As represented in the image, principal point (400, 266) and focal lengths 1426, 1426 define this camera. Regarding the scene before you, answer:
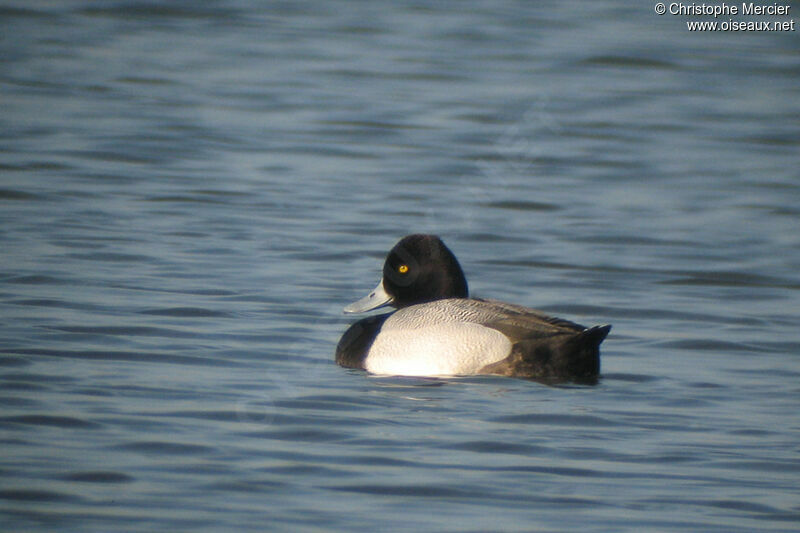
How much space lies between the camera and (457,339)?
271 inches

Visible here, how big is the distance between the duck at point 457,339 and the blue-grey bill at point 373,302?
209mm

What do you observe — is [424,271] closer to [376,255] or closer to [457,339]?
[457,339]

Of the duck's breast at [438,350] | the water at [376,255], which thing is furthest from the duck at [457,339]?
the water at [376,255]

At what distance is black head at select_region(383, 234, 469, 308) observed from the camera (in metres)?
7.43

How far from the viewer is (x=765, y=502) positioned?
503cm

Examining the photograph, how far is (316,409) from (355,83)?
1009 centimetres

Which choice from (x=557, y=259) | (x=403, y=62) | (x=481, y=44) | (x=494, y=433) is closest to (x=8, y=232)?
(x=557, y=259)

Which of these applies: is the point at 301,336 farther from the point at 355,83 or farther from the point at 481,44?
the point at 481,44

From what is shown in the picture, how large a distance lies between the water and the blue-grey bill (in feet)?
1.08

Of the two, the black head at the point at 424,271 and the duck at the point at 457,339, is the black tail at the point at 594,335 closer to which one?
the duck at the point at 457,339

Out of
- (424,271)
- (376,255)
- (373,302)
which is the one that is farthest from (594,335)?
(376,255)

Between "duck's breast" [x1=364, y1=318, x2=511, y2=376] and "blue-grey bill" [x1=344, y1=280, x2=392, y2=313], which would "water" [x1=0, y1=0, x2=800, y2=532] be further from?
"blue-grey bill" [x1=344, y1=280, x2=392, y2=313]

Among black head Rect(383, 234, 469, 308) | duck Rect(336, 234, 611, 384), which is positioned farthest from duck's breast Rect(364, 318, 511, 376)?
black head Rect(383, 234, 469, 308)

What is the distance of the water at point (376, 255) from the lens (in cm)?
511
